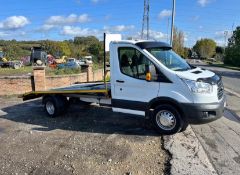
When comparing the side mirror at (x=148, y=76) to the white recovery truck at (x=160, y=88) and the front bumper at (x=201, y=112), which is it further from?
the front bumper at (x=201, y=112)

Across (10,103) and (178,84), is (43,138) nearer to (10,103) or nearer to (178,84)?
(178,84)

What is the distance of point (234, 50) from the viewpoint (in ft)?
215

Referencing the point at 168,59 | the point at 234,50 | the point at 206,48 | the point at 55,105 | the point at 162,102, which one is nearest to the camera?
the point at 162,102

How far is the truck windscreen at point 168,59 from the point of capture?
7480 millimetres

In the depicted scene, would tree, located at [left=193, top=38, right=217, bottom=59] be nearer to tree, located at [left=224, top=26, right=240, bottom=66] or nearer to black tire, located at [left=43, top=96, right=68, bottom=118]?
tree, located at [left=224, top=26, right=240, bottom=66]

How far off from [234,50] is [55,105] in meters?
62.3

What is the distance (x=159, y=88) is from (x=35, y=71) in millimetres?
8291

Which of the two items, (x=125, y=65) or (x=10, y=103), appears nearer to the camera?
(x=125, y=65)

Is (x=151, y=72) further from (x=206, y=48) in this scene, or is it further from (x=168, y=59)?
(x=206, y=48)

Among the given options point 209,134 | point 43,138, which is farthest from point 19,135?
point 209,134

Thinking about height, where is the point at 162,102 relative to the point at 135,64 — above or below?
below

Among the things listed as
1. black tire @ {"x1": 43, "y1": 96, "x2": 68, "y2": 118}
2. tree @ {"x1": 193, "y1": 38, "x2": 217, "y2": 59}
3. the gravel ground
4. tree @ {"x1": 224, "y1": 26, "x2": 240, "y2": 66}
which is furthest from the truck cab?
tree @ {"x1": 193, "y1": 38, "x2": 217, "y2": 59}

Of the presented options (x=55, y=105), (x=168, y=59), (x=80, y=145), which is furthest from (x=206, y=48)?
(x=80, y=145)

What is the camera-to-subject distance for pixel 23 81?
46.2 ft
